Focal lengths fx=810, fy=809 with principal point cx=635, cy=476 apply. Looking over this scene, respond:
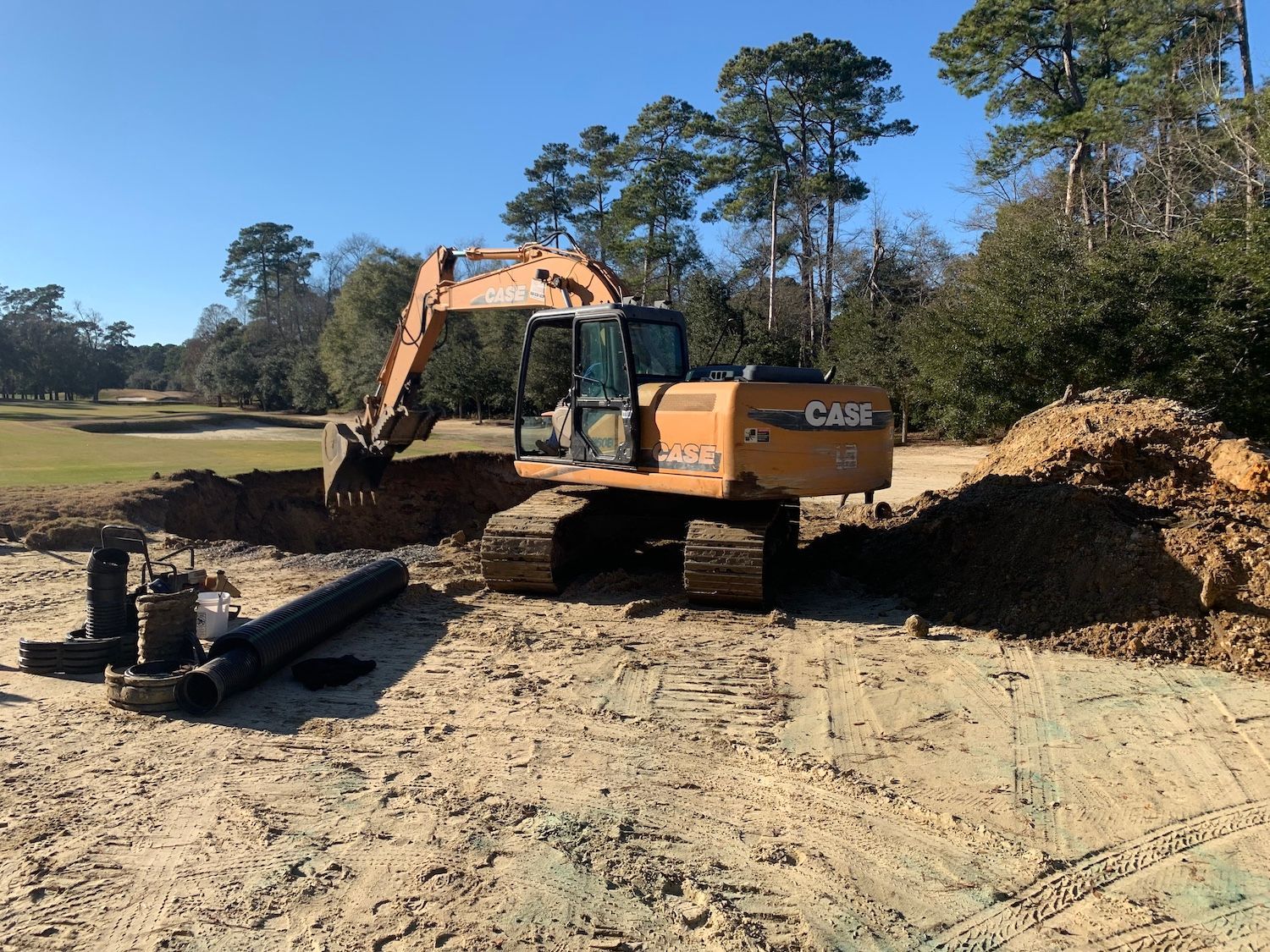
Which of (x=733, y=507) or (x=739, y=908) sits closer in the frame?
(x=739, y=908)

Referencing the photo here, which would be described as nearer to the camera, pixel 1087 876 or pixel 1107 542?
pixel 1087 876

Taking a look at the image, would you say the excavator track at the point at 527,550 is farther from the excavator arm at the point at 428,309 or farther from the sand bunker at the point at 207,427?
the sand bunker at the point at 207,427

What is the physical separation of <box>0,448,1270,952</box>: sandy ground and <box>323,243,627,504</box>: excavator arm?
447cm

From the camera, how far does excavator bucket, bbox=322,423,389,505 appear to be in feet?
39.1

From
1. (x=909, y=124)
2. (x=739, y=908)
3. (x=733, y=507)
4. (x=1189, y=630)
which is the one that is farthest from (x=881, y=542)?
(x=909, y=124)

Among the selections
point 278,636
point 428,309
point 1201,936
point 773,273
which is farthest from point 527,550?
point 773,273

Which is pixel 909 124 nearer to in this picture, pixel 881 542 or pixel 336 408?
pixel 881 542

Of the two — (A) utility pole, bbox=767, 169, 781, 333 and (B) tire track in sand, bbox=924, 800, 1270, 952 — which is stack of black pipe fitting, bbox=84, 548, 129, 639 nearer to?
(B) tire track in sand, bbox=924, 800, 1270, 952

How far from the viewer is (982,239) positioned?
2211cm

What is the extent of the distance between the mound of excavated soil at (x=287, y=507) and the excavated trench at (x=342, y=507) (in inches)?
0.7

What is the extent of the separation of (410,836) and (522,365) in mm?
5489

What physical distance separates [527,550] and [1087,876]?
5.28m

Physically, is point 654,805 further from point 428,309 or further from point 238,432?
point 238,432

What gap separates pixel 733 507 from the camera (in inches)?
304
